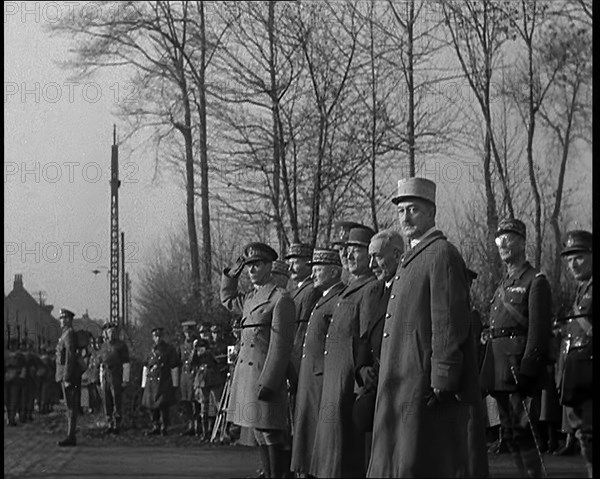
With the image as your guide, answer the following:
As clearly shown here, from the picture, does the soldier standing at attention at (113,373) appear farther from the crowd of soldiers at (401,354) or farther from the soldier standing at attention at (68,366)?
the crowd of soldiers at (401,354)

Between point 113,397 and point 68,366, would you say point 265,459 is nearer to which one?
point 113,397

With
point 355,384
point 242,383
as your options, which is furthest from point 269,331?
point 355,384

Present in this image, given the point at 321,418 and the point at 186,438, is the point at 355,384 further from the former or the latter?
the point at 186,438

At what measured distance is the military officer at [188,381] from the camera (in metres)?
6.22

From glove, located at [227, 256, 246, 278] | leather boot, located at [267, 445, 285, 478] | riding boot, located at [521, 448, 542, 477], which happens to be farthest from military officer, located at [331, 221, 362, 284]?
riding boot, located at [521, 448, 542, 477]

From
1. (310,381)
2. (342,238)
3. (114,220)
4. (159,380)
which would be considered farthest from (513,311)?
(114,220)

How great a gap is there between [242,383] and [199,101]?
147 cm

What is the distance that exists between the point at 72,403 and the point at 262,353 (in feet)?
3.75

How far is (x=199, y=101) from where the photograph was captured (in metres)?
6.14

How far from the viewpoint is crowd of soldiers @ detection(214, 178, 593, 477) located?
4.66 meters

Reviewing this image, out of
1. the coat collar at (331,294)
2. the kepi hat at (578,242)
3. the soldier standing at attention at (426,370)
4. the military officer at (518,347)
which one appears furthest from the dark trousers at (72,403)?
the kepi hat at (578,242)

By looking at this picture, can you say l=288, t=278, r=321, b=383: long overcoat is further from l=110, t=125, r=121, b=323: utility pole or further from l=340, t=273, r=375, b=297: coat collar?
l=110, t=125, r=121, b=323: utility pole

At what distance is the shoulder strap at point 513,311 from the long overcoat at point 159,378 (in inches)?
72.0

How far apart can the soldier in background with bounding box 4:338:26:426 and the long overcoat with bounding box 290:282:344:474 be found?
1.55 m
